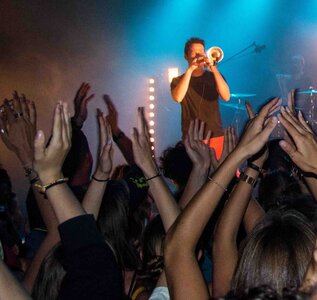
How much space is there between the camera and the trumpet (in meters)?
7.19

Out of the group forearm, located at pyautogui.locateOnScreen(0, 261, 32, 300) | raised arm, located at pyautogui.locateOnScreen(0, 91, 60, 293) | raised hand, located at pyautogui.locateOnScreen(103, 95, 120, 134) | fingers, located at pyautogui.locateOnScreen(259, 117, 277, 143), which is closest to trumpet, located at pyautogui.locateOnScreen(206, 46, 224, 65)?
raised hand, located at pyautogui.locateOnScreen(103, 95, 120, 134)

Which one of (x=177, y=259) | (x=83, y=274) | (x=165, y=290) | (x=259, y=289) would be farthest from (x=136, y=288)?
(x=259, y=289)

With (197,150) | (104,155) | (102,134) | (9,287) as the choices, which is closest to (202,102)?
(197,150)

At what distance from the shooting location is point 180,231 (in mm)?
1385

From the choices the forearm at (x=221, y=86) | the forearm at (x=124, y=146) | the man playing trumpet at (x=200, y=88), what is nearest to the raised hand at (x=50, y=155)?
the forearm at (x=124, y=146)

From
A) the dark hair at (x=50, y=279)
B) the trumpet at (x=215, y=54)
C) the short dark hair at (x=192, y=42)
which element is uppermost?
the short dark hair at (x=192, y=42)

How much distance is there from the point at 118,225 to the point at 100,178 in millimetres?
182

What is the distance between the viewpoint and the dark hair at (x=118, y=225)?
1.84 meters

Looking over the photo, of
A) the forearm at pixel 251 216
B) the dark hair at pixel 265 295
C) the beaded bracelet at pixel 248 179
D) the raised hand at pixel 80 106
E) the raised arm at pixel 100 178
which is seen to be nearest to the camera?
the dark hair at pixel 265 295

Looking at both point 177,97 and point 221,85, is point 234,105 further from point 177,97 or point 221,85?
point 177,97

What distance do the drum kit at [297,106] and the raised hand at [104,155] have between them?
490 centimetres

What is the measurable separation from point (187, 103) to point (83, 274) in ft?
20.4

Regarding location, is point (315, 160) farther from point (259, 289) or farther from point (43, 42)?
point (43, 42)

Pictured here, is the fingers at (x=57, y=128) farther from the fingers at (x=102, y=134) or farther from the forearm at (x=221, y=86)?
the forearm at (x=221, y=86)
